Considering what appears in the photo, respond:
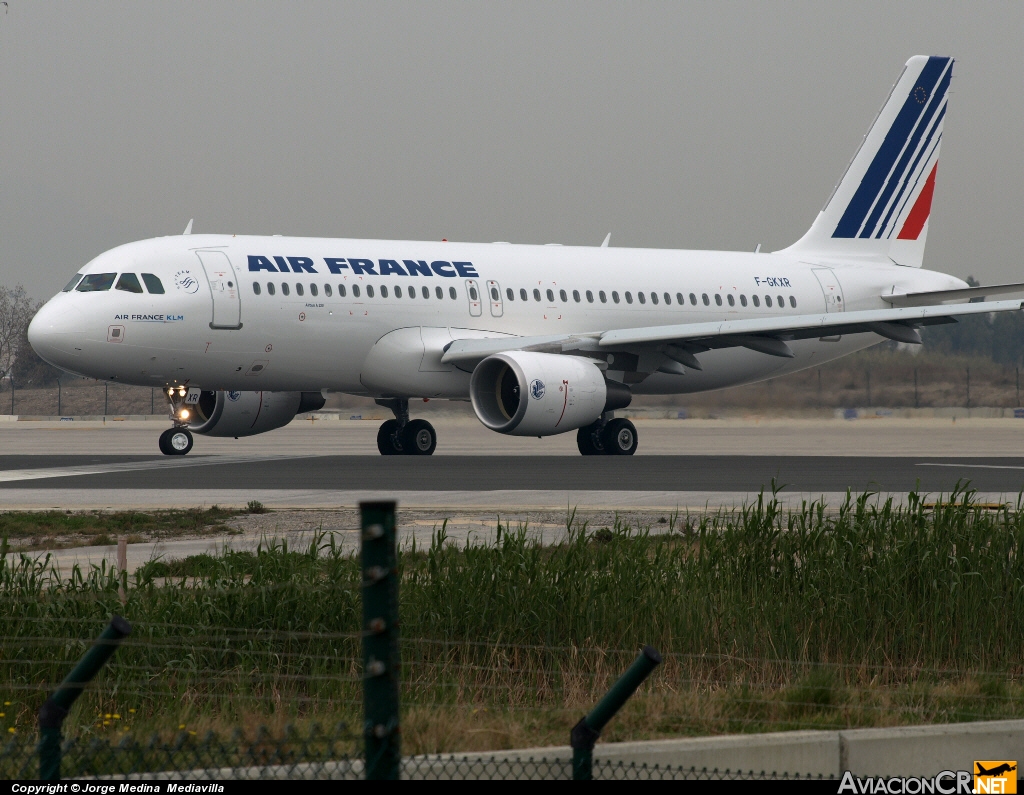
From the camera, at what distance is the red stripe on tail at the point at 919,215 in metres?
36.5

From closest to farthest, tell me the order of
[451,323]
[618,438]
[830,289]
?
[451,323] < [618,438] < [830,289]

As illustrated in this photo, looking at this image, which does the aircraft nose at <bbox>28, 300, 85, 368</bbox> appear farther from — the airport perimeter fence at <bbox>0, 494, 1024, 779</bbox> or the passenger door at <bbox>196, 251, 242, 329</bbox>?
the airport perimeter fence at <bbox>0, 494, 1024, 779</bbox>

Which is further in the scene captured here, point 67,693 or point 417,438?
point 417,438

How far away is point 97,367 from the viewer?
25.9 m

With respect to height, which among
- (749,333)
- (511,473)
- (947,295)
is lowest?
(511,473)

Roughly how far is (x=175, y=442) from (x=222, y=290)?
3.98 meters

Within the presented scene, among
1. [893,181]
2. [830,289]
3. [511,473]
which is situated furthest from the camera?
[893,181]

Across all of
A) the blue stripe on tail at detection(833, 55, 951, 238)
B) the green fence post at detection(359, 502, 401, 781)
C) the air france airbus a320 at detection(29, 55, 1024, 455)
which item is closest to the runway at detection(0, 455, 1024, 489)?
the air france airbus a320 at detection(29, 55, 1024, 455)

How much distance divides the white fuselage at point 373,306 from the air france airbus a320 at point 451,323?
0.04m

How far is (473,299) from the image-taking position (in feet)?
97.2

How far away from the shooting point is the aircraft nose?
1011 inches

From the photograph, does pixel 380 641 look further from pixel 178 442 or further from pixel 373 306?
pixel 178 442

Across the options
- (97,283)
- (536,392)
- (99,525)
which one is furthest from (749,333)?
(99,525)

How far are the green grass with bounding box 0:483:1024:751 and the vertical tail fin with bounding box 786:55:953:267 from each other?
1049 inches
